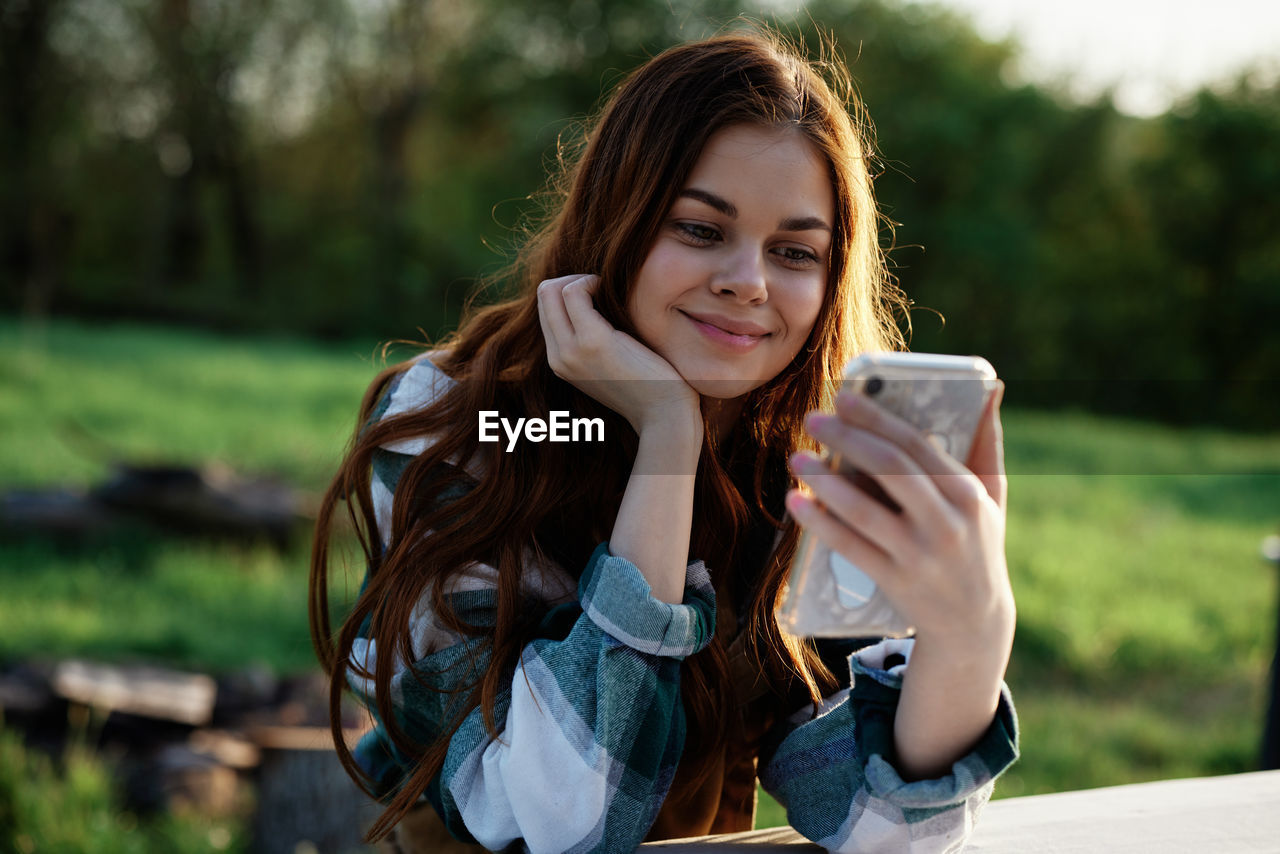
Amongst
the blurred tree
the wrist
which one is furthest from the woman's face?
the blurred tree

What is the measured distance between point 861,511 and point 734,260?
25.6 inches

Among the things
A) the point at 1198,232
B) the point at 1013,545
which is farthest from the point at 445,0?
the point at 1013,545

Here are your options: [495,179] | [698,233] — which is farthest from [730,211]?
[495,179]

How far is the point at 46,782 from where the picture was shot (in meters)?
2.88

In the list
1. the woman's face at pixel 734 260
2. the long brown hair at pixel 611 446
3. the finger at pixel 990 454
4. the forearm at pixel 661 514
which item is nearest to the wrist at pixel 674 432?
the forearm at pixel 661 514

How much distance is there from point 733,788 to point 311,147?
820 inches

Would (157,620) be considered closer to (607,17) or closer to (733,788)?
(733,788)

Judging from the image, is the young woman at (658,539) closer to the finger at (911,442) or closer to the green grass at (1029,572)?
the finger at (911,442)

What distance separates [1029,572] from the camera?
225 inches

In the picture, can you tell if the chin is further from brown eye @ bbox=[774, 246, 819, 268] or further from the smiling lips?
brown eye @ bbox=[774, 246, 819, 268]

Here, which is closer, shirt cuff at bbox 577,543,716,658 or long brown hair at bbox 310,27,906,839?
shirt cuff at bbox 577,543,716,658

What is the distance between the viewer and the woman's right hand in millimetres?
1429

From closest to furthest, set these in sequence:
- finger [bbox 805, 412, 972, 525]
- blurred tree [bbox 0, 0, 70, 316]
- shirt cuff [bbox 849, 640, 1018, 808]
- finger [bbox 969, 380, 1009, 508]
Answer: finger [bbox 805, 412, 972, 525], finger [bbox 969, 380, 1009, 508], shirt cuff [bbox 849, 640, 1018, 808], blurred tree [bbox 0, 0, 70, 316]
